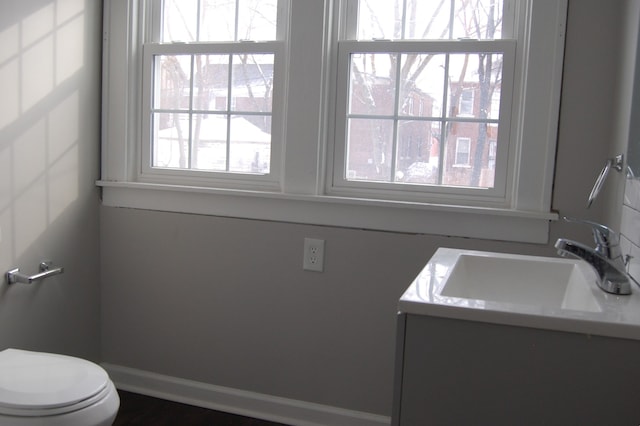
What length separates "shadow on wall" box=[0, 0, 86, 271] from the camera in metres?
2.12

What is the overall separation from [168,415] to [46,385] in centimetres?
86

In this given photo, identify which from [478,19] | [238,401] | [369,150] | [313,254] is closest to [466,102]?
[478,19]

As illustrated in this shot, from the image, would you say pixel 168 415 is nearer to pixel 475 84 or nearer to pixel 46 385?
pixel 46 385

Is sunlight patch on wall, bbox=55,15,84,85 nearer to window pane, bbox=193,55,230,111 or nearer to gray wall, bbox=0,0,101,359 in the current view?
gray wall, bbox=0,0,101,359

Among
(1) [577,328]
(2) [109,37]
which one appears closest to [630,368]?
(1) [577,328]

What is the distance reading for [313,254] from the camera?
2.37 meters

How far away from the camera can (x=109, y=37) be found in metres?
2.56

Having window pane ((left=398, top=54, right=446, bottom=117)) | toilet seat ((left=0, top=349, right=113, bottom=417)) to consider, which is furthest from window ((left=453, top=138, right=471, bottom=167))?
toilet seat ((left=0, top=349, right=113, bottom=417))

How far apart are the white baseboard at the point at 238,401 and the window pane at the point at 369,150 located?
916mm

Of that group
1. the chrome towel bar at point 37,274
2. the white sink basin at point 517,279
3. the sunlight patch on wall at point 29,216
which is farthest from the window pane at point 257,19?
the white sink basin at point 517,279

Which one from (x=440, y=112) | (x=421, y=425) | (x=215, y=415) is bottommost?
(x=215, y=415)

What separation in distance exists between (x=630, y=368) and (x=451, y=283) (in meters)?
0.45

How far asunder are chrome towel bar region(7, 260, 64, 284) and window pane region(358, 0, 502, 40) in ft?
4.81

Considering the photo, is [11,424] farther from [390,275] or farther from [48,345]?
[390,275]
